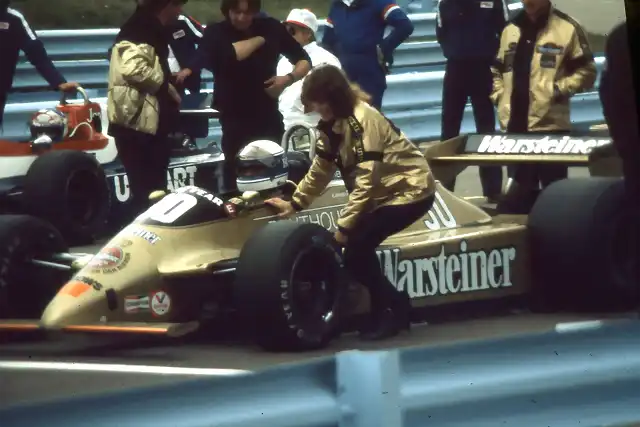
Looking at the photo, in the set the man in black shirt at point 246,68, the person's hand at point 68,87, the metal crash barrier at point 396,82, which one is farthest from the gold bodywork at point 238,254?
the person's hand at point 68,87

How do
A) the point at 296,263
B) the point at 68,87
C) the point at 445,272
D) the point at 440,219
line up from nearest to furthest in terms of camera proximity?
1. the point at 68,87
2. the point at 296,263
3. the point at 445,272
4. the point at 440,219

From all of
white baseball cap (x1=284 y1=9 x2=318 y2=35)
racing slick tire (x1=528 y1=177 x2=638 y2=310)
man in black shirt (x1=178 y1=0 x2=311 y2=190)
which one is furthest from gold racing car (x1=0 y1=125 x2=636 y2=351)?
white baseball cap (x1=284 y1=9 x2=318 y2=35)

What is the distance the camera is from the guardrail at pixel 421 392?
1.94 meters

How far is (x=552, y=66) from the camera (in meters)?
2.39

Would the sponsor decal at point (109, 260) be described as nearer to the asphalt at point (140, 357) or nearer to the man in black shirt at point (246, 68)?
the asphalt at point (140, 357)

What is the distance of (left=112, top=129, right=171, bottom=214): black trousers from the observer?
214 centimetres

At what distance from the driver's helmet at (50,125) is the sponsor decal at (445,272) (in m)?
0.76

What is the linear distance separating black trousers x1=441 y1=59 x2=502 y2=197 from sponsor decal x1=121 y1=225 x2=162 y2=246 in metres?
0.54

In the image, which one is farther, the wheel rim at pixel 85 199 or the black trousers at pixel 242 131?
the black trousers at pixel 242 131

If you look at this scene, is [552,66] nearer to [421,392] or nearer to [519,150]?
[519,150]

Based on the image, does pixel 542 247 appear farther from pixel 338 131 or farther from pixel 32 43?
pixel 32 43

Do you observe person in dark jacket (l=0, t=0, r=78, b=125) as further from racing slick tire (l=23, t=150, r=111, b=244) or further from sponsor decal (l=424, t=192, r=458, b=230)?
sponsor decal (l=424, t=192, r=458, b=230)

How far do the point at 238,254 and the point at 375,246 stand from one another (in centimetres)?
32

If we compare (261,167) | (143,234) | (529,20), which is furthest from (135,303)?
(529,20)
